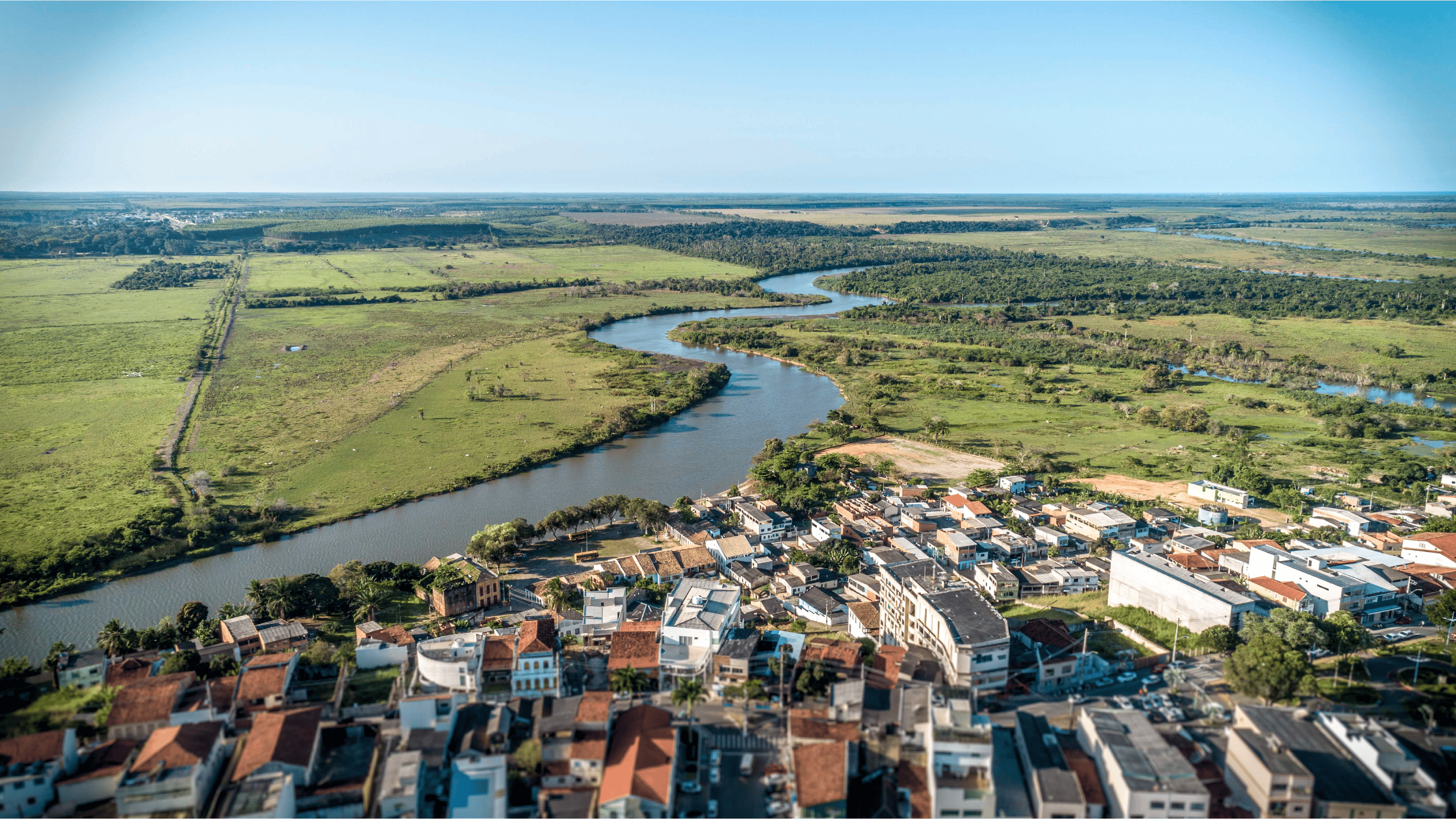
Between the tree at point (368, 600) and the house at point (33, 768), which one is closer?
the house at point (33, 768)

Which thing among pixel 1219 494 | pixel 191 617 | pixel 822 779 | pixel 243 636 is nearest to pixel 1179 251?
pixel 1219 494

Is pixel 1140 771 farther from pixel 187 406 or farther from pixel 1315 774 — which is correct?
pixel 187 406

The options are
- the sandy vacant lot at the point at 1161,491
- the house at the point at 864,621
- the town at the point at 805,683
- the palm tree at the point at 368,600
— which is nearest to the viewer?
the town at the point at 805,683

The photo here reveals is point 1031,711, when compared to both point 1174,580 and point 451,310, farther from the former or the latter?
point 451,310

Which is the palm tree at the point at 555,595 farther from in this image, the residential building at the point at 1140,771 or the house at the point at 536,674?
the residential building at the point at 1140,771

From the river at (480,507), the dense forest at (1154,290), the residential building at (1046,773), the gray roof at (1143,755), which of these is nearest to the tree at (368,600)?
the river at (480,507)

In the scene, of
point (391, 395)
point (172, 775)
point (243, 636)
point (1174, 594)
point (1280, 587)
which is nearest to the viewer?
point (172, 775)

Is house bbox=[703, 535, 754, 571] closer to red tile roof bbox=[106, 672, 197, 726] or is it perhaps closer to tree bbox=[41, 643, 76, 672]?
red tile roof bbox=[106, 672, 197, 726]

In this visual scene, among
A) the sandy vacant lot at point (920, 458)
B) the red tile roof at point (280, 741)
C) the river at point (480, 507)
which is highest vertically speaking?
the red tile roof at point (280, 741)
